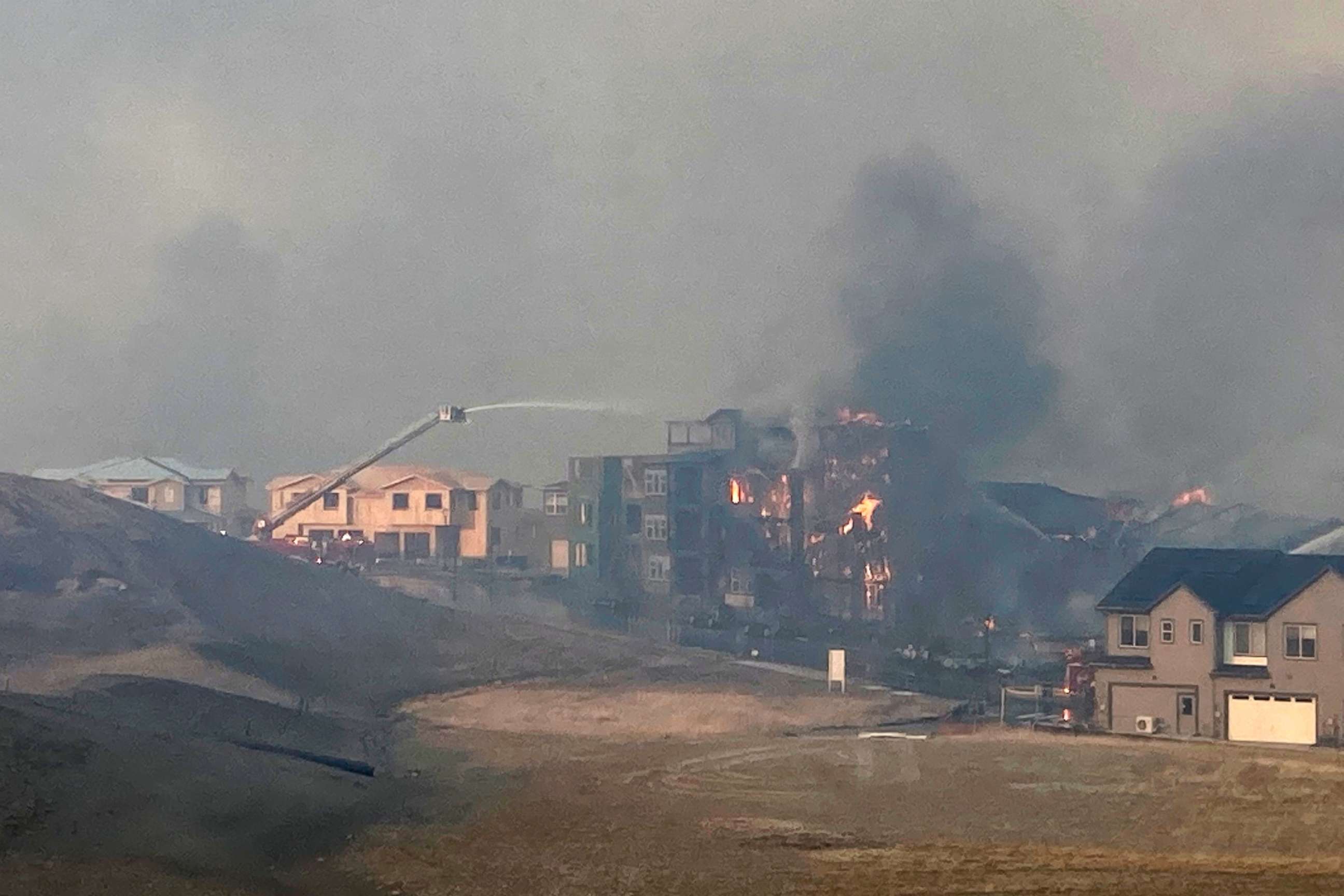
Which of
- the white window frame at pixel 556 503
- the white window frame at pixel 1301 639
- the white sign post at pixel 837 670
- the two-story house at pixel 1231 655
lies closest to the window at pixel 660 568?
the white window frame at pixel 556 503

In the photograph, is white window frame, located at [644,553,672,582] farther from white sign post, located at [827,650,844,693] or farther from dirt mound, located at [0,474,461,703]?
white sign post, located at [827,650,844,693]

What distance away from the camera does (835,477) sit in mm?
98000

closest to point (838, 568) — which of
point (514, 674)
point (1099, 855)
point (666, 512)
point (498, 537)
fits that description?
point (666, 512)

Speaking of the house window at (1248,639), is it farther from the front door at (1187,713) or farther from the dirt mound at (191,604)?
the dirt mound at (191,604)

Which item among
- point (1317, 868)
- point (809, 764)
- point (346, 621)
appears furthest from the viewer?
point (346, 621)

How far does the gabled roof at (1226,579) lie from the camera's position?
2133 inches

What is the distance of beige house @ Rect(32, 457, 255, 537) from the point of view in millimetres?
138250

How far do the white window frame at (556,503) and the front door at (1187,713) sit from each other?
233 feet

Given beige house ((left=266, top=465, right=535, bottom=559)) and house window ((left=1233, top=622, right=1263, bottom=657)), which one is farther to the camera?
beige house ((left=266, top=465, right=535, bottom=559))

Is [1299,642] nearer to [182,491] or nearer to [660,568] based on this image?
[660,568]

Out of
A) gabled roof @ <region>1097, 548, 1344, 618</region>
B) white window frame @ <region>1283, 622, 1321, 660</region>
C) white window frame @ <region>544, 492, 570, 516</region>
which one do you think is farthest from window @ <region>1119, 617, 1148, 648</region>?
white window frame @ <region>544, 492, 570, 516</region>

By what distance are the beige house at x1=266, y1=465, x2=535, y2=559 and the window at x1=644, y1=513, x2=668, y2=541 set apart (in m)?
23.0

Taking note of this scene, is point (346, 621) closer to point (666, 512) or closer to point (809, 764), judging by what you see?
point (666, 512)

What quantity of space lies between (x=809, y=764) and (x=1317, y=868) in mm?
16365
